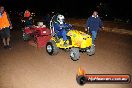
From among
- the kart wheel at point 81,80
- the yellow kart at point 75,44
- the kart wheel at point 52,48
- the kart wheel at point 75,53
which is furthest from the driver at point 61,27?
the kart wheel at point 81,80

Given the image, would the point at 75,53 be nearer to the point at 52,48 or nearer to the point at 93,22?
the point at 52,48

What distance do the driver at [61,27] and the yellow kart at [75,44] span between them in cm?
18

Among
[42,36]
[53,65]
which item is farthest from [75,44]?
[42,36]

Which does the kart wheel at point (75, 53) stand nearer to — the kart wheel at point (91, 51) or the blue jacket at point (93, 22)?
the kart wheel at point (91, 51)

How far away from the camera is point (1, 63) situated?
10.9 m

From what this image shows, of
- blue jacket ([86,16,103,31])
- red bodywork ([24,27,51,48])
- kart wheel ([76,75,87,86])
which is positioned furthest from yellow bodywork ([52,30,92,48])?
kart wheel ([76,75,87,86])

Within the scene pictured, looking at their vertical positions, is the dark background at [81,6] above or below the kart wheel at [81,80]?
above

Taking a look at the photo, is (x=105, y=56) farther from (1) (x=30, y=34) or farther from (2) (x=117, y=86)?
(1) (x=30, y=34)

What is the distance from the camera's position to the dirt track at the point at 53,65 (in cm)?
861

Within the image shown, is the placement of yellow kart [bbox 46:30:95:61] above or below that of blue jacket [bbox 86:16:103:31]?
below

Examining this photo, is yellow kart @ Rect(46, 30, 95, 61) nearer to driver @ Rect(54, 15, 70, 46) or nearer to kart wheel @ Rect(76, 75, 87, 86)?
driver @ Rect(54, 15, 70, 46)

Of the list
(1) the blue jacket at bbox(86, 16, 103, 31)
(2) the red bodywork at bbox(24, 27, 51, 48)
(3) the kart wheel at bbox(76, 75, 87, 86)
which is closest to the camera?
(3) the kart wheel at bbox(76, 75, 87, 86)

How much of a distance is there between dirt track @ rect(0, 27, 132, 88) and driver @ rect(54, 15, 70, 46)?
0.97m

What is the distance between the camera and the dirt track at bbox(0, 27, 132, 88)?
8609mm
